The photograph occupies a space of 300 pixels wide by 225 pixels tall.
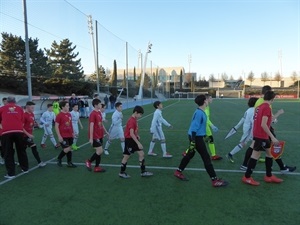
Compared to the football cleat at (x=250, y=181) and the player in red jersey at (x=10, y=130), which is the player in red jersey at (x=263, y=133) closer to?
the football cleat at (x=250, y=181)

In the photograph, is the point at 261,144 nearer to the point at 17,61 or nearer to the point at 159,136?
the point at 159,136

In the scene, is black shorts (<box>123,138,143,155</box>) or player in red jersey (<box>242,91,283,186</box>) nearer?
player in red jersey (<box>242,91,283,186</box>)

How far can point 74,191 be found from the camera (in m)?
4.99

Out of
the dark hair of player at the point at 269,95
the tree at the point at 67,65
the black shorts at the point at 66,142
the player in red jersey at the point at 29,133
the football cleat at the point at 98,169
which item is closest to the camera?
the dark hair of player at the point at 269,95

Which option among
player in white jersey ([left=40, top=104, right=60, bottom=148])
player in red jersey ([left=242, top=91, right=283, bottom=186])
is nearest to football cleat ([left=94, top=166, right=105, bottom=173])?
player in red jersey ([left=242, top=91, right=283, bottom=186])

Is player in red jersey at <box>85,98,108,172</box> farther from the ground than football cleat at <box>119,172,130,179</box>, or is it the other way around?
player in red jersey at <box>85,98,108,172</box>

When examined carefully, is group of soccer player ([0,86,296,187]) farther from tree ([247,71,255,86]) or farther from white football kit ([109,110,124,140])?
tree ([247,71,255,86])

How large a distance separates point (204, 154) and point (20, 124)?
402cm

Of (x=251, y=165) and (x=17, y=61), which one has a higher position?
(x=17, y=61)

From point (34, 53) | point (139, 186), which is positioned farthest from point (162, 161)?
point (34, 53)

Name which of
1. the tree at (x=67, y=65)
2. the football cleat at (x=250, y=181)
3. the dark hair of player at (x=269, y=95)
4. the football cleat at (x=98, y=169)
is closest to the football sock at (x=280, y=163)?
the football cleat at (x=250, y=181)

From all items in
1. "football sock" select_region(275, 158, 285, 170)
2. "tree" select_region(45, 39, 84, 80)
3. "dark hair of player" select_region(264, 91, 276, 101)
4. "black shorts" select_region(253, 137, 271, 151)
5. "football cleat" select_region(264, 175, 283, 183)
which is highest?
"tree" select_region(45, 39, 84, 80)

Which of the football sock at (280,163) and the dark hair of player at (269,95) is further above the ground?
the dark hair of player at (269,95)

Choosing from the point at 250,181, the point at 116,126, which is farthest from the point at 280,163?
the point at 116,126
